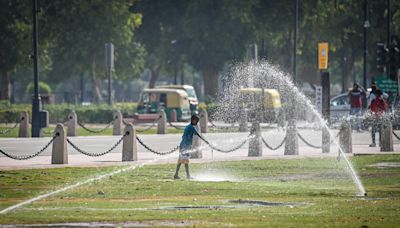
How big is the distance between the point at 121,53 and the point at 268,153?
5659cm

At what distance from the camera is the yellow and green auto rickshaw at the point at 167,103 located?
70.2 m

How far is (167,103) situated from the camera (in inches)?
2788

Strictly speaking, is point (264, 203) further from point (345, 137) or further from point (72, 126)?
point (72, 126)

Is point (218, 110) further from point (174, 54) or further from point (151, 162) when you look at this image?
point (151, 162)

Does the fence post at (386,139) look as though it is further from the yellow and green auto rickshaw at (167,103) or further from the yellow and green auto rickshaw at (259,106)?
the yellow and green auto rickshaw at (167,103)

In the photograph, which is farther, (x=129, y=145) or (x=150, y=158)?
(x=150, y=158)

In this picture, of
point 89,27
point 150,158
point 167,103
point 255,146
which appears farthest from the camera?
point 89,27

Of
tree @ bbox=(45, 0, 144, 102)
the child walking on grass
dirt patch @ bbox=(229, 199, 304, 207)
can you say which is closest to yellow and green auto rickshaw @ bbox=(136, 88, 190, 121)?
tree @ bbox=(45, 0, 144, 102)

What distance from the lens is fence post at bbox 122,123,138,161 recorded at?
32.5 m

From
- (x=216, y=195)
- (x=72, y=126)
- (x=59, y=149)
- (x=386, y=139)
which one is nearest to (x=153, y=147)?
(x=386, y=139)

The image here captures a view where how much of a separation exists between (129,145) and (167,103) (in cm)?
3831

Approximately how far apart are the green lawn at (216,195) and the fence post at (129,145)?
1844 mm

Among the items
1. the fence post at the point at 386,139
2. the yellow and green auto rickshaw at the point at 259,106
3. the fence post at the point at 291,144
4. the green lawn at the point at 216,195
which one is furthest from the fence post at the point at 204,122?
the green lawn at the point at 216,195

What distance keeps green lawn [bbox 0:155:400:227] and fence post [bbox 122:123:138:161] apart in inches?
72.6
